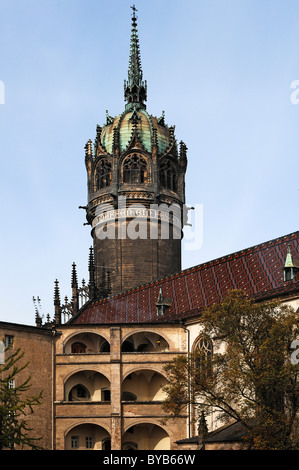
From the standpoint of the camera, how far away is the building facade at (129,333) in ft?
196

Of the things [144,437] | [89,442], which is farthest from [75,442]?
[144,437]

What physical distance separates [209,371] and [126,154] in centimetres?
4212

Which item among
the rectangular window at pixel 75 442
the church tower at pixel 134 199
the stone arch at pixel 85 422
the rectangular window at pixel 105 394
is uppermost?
the church tower at pixel 134 199

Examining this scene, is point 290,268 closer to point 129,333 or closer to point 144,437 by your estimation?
point 129,333

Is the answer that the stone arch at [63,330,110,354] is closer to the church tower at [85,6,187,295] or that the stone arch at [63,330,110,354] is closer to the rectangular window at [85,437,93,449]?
the rectangular window at [85,437,93,449]

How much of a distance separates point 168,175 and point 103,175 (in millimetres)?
6283

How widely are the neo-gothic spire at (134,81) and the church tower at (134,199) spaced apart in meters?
1.87

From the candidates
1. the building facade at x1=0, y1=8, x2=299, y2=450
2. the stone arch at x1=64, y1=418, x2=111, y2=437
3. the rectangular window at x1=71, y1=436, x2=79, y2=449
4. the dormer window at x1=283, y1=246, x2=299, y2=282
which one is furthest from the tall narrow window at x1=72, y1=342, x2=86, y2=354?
the dormer window at x1=283, y1=246, x2=299, y2=282

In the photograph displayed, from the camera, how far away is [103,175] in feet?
277

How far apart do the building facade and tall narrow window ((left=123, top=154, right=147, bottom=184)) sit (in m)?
2.12

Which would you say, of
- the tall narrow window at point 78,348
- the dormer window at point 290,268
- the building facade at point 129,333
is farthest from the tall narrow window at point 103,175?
the dormer window at point 290,268

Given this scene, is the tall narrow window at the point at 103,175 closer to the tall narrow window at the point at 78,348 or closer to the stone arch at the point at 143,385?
the tall narrow window at the point at 78,348

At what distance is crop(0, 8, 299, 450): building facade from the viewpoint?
5966cm
